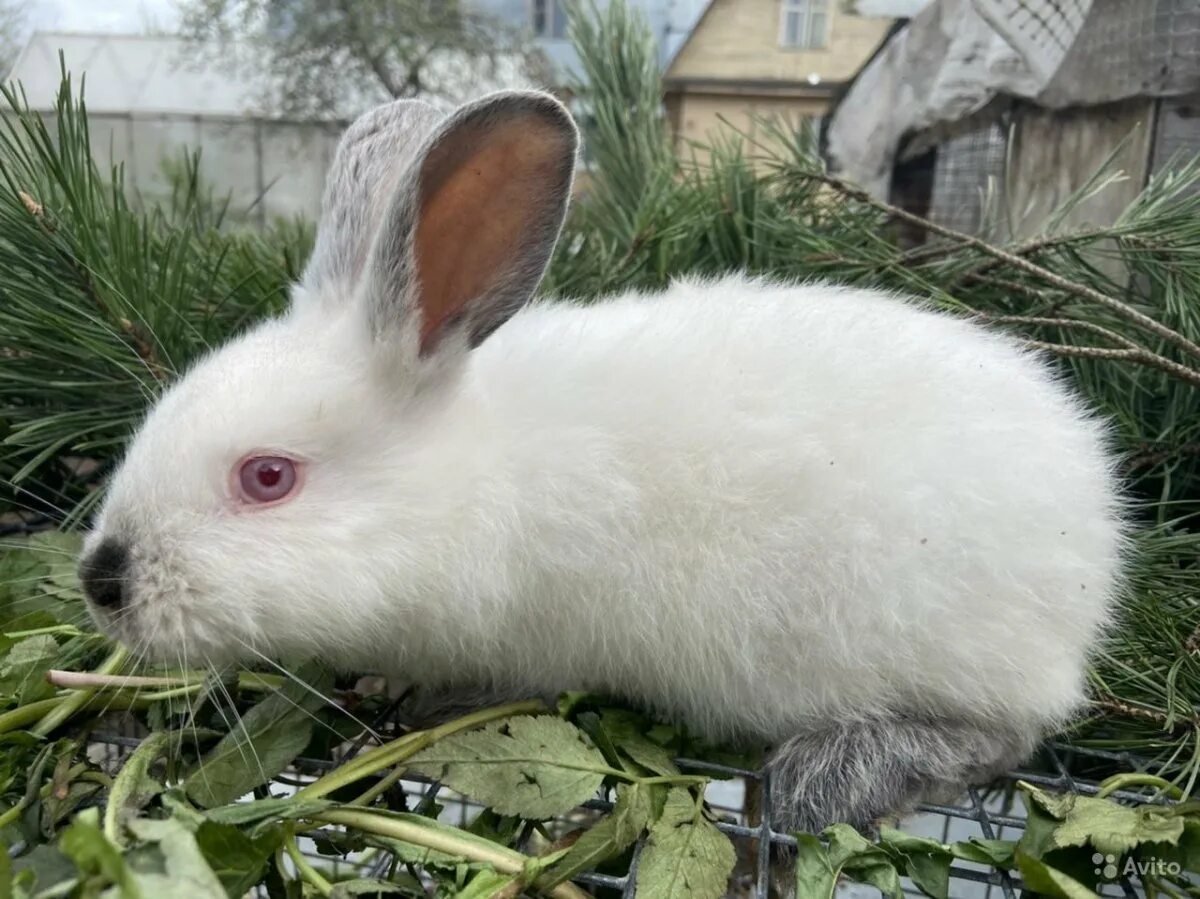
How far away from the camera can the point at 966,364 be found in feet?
2.64

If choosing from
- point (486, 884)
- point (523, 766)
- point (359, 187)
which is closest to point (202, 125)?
point (359, 187)

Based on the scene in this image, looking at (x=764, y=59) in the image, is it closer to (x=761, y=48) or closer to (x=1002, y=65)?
(x=761, y=48)

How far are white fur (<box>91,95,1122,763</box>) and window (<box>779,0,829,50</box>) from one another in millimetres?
1418

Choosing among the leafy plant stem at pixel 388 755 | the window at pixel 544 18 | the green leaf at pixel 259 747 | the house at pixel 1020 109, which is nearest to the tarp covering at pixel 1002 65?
the house at pixel 1020 109

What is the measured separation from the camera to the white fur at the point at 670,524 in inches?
28.5

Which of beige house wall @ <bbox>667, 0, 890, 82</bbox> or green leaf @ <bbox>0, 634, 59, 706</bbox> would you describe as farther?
beige house wall @ <bbox>667, 0, 890, 82</bbox>

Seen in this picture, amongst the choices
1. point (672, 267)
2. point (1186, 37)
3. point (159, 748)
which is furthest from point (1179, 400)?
point (159, 748)

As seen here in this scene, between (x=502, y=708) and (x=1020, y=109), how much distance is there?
1.28m

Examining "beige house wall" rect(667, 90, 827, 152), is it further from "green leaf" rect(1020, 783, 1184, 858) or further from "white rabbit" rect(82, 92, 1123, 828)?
"green leaf" rect(1020, 783, 1184, 858)

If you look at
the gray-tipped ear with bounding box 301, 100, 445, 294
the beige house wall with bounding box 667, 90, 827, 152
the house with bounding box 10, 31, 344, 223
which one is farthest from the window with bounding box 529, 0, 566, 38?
the gray-tipped ear with bounding box 301, 100, 445, 294

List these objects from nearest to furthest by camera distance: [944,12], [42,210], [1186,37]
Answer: [42,210] → [1186,37] → [944,12]

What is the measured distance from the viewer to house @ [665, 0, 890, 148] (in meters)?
1.87

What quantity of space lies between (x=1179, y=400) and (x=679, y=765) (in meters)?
0.71

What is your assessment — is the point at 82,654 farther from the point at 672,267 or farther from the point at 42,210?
the point at 672,267
